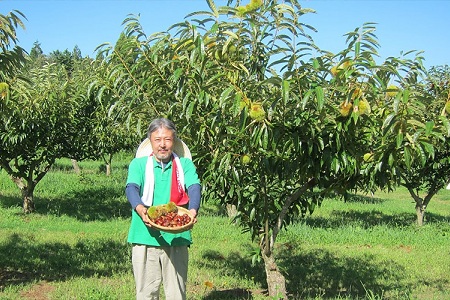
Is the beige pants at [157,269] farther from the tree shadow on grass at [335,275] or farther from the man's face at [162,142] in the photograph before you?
the tree shadow on grass at [335,275]

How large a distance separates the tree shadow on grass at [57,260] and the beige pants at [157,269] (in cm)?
256

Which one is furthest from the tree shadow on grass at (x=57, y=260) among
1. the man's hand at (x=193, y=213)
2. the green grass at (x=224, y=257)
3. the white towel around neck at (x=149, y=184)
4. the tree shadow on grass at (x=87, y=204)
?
the tree shadow on grass at (x=87, y=204)

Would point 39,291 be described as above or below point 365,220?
above

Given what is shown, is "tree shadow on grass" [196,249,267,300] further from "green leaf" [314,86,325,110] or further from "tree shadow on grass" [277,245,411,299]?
"green leaf" [314,86,325,110]

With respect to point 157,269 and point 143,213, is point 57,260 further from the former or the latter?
point 143,213

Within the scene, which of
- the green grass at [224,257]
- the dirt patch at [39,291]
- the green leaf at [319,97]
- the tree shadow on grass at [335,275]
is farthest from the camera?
the tree shadow on grass at [335,275]

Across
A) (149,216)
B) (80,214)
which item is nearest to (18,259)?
(149,216)

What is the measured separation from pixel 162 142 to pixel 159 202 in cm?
37

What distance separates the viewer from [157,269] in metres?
3.14

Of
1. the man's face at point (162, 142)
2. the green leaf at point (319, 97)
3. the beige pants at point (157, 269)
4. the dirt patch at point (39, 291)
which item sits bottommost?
the dirt patch at point (39, 291)

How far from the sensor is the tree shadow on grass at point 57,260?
18.9 ft

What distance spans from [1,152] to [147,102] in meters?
7.24

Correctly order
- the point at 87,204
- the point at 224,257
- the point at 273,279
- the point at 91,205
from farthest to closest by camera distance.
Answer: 1. the point at 87,204
2. the point at 91,205
3. the point at 224,257
4. the point at 273,279

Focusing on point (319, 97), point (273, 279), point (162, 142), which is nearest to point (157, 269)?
point (162, 142)
